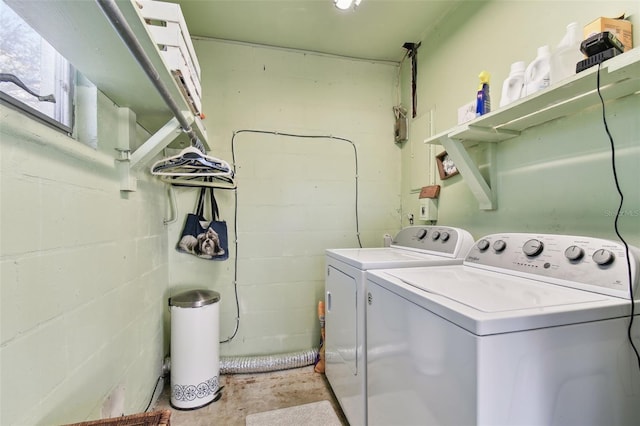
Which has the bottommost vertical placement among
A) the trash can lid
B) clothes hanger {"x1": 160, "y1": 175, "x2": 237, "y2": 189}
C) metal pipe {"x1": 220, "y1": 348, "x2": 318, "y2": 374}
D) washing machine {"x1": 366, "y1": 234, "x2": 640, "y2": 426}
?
metal pipe {"x1": 220, "y1": 348, "x2": 318, "y2": 374}

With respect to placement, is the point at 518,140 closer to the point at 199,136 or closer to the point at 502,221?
the point at 502,221

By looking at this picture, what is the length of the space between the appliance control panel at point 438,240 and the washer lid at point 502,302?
0.42 m

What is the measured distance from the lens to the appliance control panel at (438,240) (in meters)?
1.51

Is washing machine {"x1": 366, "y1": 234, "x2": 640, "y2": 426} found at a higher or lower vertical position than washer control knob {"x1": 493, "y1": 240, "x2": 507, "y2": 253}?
lower

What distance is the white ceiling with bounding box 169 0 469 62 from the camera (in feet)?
6.10

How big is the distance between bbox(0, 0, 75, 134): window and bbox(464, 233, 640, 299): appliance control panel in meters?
1.72

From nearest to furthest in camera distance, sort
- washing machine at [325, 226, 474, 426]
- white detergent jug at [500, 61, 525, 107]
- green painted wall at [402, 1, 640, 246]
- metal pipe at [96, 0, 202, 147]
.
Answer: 1. metal pipe at [96, 0, 202, 147]
2. green painted wall at [402, 1, 640, 246]
3. white detergent jug at [500, 61, 525, 107]
4. washing machine at [325, 226, 474, 426]

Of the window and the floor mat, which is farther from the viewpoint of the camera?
the floor mat

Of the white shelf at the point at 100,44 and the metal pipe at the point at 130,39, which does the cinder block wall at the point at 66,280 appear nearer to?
the white shelf at the point at 100,44

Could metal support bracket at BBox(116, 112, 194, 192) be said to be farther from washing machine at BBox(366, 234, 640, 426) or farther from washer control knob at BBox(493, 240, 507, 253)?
washer control knob at BBox(493, 240, 507, 253)

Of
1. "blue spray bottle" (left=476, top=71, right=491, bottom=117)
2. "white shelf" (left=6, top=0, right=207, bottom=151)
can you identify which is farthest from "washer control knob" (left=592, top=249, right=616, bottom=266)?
"white shelf" (left=6, top=0, right=207, bottom=151)

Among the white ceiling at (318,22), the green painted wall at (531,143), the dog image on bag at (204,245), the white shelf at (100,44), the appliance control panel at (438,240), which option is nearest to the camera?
the white shelf at (100,44)

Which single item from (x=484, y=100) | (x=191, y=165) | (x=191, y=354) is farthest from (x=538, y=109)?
(x=191, y=354)

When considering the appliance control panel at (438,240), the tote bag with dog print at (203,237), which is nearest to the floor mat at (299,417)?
the tote bag with dog print at (203,237)
